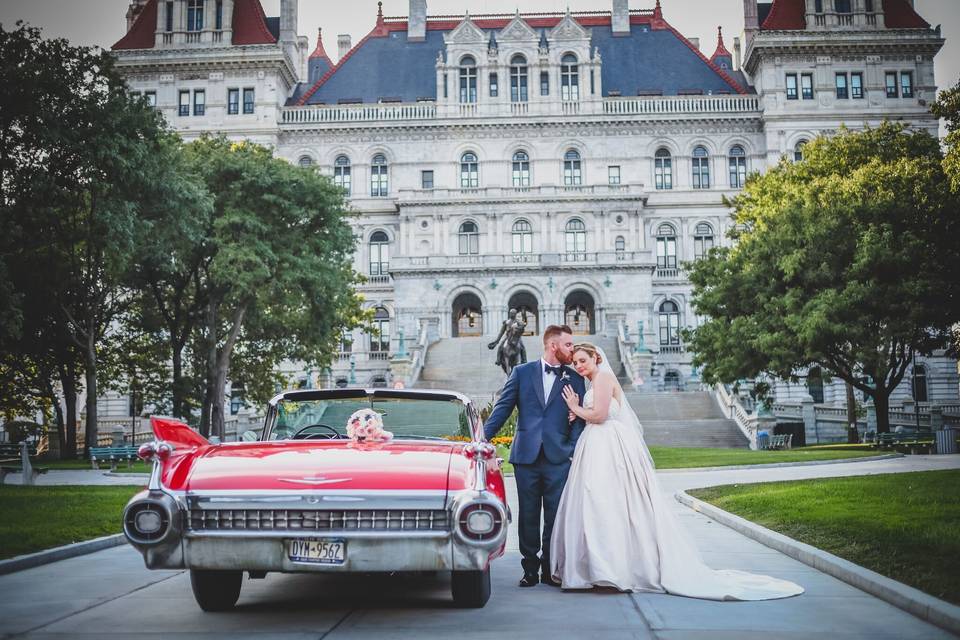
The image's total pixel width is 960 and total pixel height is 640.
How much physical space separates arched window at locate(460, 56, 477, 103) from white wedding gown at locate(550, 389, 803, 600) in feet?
177

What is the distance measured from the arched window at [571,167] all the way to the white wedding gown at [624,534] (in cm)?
5248

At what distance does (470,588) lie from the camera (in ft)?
21.8

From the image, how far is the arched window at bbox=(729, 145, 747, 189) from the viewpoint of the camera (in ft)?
193

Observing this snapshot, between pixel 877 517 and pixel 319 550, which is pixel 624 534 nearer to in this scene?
pixel 319 550

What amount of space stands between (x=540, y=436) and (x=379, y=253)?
52.1 metres

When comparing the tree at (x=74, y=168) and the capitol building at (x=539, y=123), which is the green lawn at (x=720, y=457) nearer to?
the tree at (x=74, y=168)

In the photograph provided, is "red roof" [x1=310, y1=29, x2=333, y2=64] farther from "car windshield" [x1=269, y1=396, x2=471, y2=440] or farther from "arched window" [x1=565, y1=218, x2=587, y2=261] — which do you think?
"car windshield" [x1=269, y1=396, x2=471, y2=440]

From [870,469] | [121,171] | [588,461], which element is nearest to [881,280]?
[870,469]

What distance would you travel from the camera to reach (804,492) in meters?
13.7

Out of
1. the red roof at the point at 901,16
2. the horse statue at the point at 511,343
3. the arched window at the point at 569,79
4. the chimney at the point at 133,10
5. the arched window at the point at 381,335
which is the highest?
the chimney at the point at 133,10

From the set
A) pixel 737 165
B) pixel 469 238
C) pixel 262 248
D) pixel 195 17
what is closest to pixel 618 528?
pixel 262 248

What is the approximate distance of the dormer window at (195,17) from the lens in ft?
195

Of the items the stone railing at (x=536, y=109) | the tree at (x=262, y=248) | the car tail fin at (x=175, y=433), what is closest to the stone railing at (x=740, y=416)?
the tree at (x=262, y=248)

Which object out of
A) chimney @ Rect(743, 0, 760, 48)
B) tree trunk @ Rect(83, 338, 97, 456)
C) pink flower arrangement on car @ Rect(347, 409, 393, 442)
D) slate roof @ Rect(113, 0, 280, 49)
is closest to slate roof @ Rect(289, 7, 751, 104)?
chimney @ Rect(743, 0, 760, 48)
